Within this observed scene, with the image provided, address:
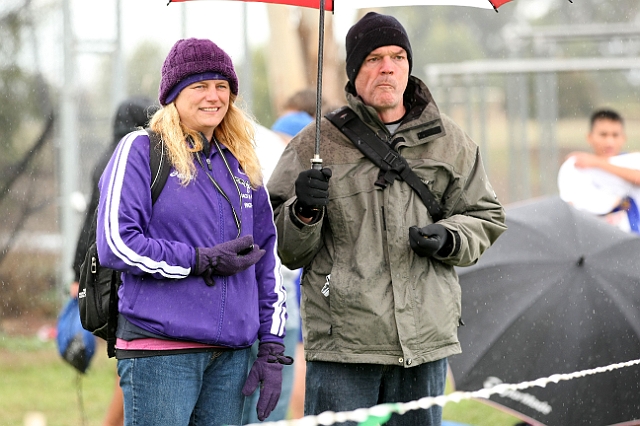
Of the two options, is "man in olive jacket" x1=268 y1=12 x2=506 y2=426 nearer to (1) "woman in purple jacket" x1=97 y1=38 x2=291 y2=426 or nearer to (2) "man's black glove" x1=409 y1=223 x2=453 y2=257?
(2) "man's black glove" x1=409 y1=223 x2=453 y2=257

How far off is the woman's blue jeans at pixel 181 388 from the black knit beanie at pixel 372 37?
123 cm

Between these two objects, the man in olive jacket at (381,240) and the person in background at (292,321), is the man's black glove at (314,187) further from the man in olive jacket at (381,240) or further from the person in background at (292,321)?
the person in background at (292,321)

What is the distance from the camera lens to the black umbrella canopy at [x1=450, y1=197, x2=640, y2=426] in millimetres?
4297

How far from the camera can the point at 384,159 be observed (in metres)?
3.56

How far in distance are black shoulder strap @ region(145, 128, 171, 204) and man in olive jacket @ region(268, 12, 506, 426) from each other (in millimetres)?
A: 464

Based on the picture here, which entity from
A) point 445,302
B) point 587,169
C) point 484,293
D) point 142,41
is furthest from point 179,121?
point 142,41

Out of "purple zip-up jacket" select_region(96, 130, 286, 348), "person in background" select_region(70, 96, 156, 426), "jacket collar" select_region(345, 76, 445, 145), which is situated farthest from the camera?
"person in background" select_region(70, 96, 156, 426)

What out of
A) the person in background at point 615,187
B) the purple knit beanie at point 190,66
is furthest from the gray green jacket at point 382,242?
the person in background at point 615,187

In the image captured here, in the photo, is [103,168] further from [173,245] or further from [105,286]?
[173,245]

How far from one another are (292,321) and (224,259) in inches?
62.9

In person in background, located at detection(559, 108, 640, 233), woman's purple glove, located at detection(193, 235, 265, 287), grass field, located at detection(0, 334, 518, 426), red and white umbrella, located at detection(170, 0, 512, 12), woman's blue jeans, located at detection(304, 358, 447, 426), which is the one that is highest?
red and white umbrella, located at detection(170, 0, 512, 12)

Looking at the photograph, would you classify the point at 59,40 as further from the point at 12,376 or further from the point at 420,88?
the point at 420,88

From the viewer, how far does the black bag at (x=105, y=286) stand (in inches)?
125

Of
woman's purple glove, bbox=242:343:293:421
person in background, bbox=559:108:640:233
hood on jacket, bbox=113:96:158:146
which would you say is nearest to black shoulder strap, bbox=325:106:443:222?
woman's purple glove, bbox=242:343:293:421
